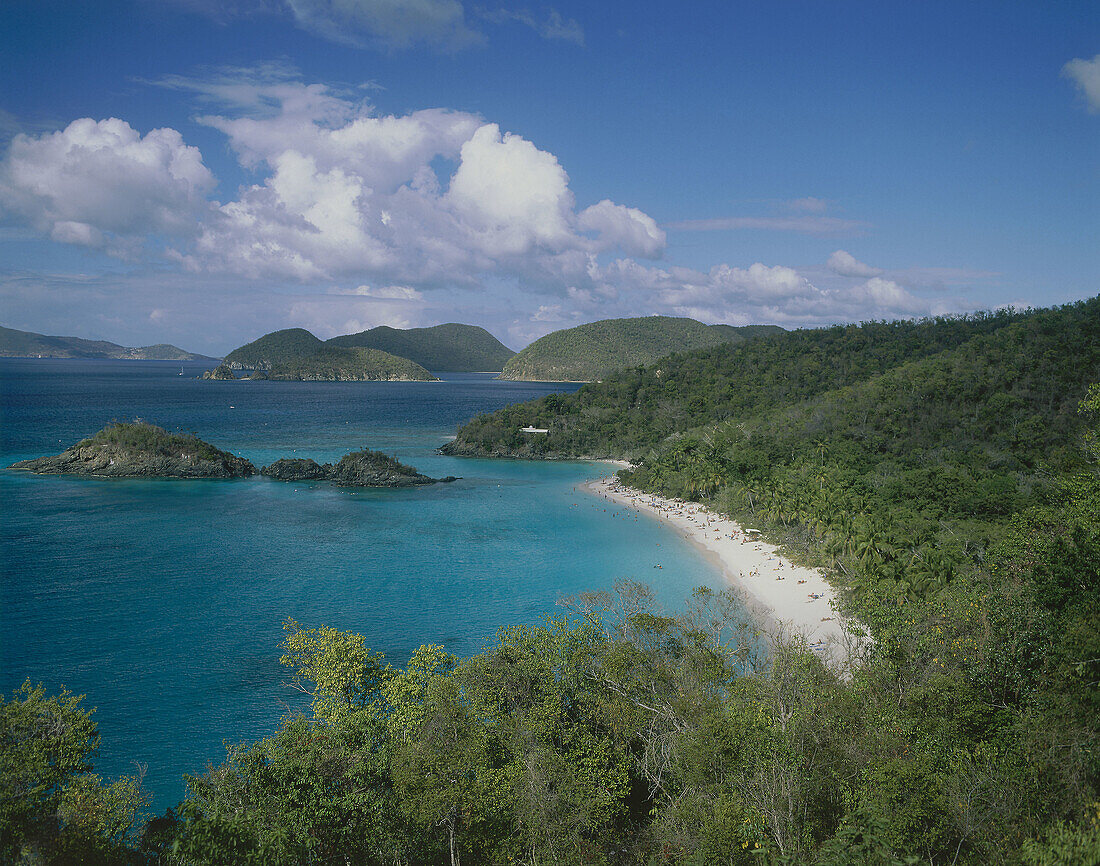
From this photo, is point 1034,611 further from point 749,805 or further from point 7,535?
point 7,535

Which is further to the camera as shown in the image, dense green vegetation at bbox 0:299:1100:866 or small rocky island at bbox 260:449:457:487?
small rocky island at bbox 260:449:457:487

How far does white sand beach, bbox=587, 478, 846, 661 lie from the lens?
1188 inches

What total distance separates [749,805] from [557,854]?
412 cm

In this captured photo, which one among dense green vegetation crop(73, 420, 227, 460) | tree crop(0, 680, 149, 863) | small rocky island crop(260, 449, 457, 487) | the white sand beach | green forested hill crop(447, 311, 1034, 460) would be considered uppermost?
green forested hill crop(447, 311, 1034, 460)

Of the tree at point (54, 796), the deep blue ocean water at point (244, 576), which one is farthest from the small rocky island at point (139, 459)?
the tree at point (54, 796)

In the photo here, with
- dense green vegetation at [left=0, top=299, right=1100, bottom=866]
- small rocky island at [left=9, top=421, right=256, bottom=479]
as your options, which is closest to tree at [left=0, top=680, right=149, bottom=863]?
dense green vegetation at [left=0, top=299, right=1100, bottom=866]

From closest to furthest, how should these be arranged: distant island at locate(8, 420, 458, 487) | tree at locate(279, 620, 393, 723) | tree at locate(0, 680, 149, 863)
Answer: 1. tree at locate(0, 680, 149, 863)
2. tree at locate(279, 620, 393, 723)
3. distant island at locate(8, 420, 458, 487)

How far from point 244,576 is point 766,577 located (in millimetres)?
31491

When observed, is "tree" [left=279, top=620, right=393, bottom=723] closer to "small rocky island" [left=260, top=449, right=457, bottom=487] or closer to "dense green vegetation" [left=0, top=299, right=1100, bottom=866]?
"dense green vegetation" [left=0, top=299, right=1100, bottom=866]

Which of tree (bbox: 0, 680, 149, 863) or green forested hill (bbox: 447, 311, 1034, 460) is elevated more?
green forested hill (bbox: 447, 311, 1034, 460)

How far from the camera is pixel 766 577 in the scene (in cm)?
3762

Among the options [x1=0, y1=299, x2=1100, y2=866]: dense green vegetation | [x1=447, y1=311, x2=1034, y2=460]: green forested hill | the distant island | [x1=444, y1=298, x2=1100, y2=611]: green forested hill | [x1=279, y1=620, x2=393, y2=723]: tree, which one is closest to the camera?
[x1=0, y1=299, x2=1100, y2=866]: dense green vegetation

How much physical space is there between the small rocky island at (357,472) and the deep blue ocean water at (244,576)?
224 cm

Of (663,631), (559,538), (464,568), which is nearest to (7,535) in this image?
(464,568)
